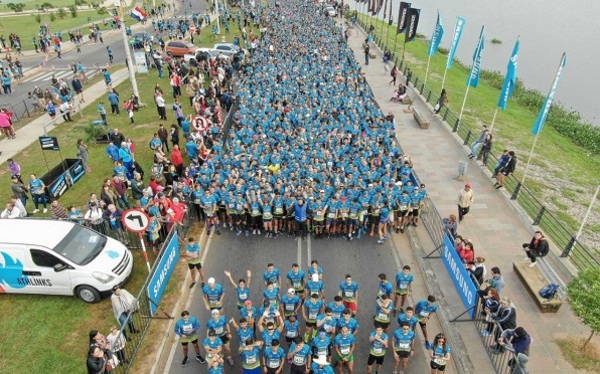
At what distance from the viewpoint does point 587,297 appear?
9.38 meters

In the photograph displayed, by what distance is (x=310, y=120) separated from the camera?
20.9m

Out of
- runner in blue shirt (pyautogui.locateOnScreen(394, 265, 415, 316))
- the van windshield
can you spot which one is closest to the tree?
runner in blue shirt (pyautogui.locateOnScreen(394, 265, 415, 316))

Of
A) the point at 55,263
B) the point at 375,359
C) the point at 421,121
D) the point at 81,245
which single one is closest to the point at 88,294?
the point at 55,263

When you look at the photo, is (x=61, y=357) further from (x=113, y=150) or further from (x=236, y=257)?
(x=113, y=150)

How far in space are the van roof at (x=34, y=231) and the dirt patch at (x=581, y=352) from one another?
13604mm

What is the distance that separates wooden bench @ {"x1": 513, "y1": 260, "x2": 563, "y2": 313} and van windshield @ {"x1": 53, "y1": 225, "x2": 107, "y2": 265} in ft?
40.7

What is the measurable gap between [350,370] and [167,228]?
7743mm

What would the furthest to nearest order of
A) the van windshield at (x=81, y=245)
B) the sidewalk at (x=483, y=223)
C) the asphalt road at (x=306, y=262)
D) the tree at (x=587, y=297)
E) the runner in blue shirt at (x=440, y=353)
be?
the asphalt road at (x=306, y=262) < the van windshield at (x=81, y=245) < the sidewalk at (x=483, y=223) < the tree at (x=587, y=297) < the runner in blue shirt at (x=440, y=353)

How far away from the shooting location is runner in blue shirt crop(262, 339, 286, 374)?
8.88m

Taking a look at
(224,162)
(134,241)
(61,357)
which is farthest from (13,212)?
(224,162)

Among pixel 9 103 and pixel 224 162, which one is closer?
pixel 224 162

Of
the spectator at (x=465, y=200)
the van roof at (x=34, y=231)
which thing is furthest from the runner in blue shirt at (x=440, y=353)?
the van roof at (x=34, y=231)

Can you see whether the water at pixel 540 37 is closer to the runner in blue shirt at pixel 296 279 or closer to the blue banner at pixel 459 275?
the blue banner at pixel 459 275

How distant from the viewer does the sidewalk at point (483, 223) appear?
10.7 metres
